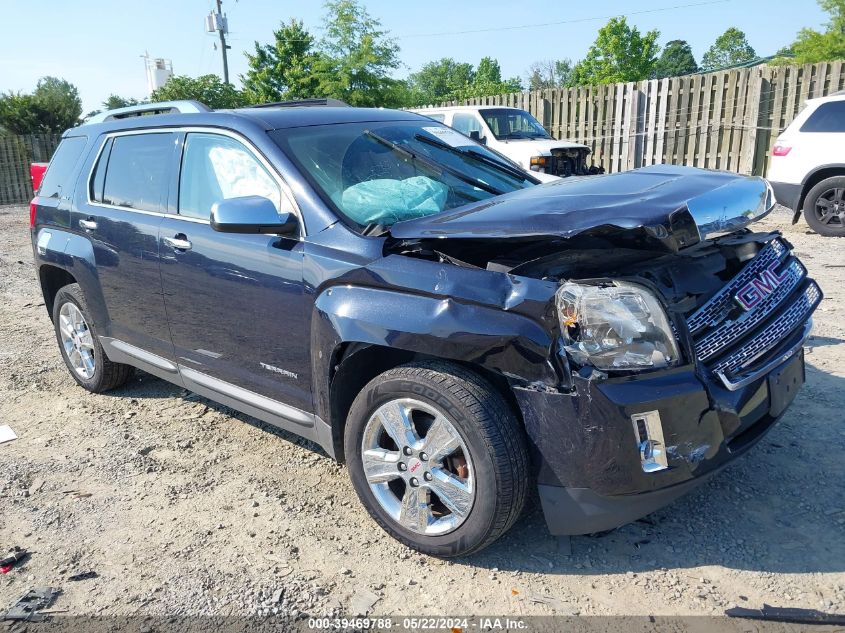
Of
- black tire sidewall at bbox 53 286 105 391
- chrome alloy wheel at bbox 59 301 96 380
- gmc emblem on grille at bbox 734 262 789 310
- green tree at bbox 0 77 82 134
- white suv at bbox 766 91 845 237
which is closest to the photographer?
gmc emblem on grille at bbox 734 262 789 310

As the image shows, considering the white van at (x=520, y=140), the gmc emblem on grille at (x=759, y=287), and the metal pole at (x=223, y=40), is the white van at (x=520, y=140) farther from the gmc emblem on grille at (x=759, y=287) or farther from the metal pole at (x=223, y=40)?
the metal pole at (x=223, y=40)

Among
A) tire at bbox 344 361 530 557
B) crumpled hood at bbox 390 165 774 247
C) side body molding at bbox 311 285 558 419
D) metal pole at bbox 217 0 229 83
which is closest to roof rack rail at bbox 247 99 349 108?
crumpled hood at bbox 390 165 774 247

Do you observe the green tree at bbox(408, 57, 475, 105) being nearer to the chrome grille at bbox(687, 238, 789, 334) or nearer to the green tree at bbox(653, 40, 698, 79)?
the green tree at bbox(653, 40, 698, 79)

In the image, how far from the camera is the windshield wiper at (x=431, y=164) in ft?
11.9

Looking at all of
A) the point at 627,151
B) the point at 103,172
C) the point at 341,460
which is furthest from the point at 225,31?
the point at 341,460

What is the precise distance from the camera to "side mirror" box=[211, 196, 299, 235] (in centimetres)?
297

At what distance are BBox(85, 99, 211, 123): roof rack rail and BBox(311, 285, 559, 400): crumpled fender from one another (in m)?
1.83

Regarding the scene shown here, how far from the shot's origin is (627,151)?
15617 millimetres

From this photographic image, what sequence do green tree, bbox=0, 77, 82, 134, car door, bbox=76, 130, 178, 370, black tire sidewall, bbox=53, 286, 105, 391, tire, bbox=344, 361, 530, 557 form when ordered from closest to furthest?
tire, bbox=344, 361, 530, 557
car door, bbox=76, 130, 178, 370
black tire sidewall, bbox=53, 286, 105, 391
green tree, bbox=0, 77, 82, 134

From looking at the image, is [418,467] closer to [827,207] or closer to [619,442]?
[619,442]

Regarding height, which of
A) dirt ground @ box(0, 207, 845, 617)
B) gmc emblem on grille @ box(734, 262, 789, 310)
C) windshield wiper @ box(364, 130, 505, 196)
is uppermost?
windshield wiper @ box(364, 130, 505, 196)

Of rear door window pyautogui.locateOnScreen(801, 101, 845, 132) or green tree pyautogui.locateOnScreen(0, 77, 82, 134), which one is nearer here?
rear door window pyautogui.locateOnScreen(801, 101, 845, 132)

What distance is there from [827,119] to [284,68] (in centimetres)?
2417

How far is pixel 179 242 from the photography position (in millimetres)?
3604
